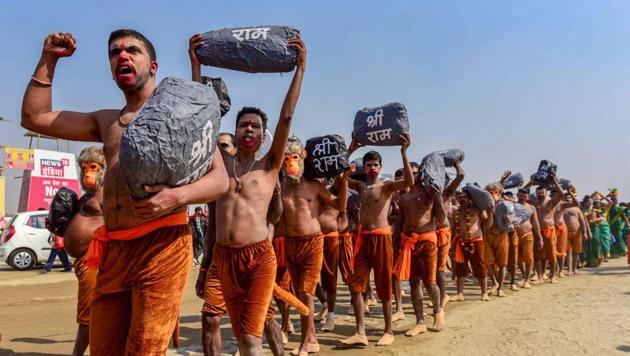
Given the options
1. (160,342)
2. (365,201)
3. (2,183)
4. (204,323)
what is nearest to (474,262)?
(365,201)

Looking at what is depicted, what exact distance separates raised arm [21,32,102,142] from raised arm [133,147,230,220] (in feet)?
2.41

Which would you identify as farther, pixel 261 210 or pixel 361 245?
pixel 361 245

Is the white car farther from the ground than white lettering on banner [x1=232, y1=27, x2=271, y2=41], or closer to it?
closer to it

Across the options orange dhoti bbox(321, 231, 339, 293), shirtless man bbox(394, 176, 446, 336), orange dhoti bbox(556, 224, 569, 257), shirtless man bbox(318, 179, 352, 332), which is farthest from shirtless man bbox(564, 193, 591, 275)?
orange dhoti bbox(321, 231, 339, 293)

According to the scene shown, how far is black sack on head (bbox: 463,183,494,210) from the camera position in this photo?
854cm

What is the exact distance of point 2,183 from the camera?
2412 cm

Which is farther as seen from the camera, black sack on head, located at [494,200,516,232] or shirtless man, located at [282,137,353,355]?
black sack on head, located at [494,200,516,232]

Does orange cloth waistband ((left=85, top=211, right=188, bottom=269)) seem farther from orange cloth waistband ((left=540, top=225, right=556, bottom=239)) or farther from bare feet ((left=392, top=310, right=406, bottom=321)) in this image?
orange cloth waistband ((left=540, top=225, right=556, bottom=239))

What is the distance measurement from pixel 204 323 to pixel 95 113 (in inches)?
74.4

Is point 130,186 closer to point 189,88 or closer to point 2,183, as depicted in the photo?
point 189,88

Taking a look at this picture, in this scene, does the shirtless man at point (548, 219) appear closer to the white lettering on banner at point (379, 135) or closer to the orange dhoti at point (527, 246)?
the orange dhoti at point (527, 246)

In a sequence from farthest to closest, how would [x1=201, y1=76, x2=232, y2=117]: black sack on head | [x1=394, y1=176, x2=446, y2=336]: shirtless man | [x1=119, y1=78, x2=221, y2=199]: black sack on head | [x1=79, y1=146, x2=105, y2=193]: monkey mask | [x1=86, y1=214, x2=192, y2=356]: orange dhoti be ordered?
[x1=394, y1=176, x2=446, y2=336]: shirtless man → [x1=79, y1=146, x2=105, y2=193]: monkey mask → [x1=201, y1=76, x2=232, y2=117]: black sack on head → [x1=86, y1=214, x2=192, y2=356]: orange dhoti → [x1=119, y1=78, x2=221, y2=199]: black sack on head

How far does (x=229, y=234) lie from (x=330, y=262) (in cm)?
299

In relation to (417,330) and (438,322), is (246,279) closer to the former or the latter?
(417,330)
